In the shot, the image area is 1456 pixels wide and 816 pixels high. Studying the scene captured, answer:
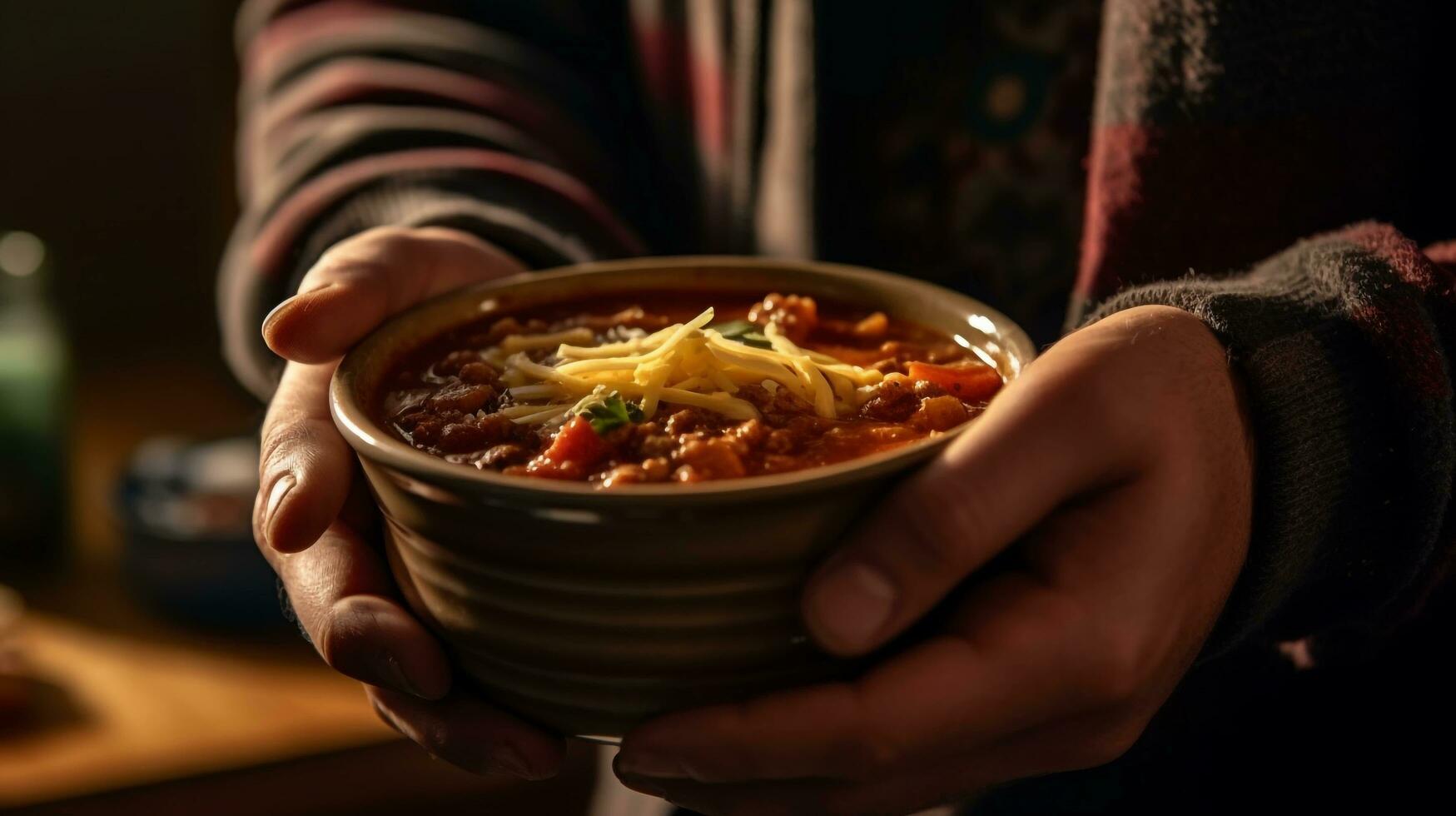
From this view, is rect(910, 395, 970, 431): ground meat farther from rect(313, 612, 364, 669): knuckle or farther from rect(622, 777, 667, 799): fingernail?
rect(313, 612, 364, 669): knuckle

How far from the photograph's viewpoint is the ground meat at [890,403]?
98 cm

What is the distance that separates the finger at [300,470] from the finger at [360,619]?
4cm

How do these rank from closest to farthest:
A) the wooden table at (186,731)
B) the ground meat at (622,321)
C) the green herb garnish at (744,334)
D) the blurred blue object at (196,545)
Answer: the green herb garnish at (744,334), the ground meat at (622,321), the wooden table at (186,731), the blurred blue object at (196,545)

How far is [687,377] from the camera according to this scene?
0.99 meters

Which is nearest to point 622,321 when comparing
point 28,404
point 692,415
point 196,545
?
point 692,415

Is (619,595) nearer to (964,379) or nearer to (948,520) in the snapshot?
(948,520)

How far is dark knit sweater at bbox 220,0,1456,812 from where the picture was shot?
97 centimetres

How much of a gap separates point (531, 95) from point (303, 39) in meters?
0.35

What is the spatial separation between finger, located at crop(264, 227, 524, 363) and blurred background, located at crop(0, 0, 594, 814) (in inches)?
39.2

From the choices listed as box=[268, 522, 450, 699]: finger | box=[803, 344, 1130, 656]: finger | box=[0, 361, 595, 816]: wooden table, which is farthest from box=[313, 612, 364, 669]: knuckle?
box=[0, 361, 595, 816]: wooden table

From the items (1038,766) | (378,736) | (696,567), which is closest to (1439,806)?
(1038,766)

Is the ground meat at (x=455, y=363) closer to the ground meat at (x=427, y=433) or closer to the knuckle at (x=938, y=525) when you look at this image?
the ground meat at (x=427, y=433)

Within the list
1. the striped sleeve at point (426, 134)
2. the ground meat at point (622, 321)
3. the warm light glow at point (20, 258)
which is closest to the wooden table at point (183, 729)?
the warm light glow at point (20, 258)

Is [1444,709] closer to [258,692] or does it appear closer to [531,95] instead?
[531,95]
